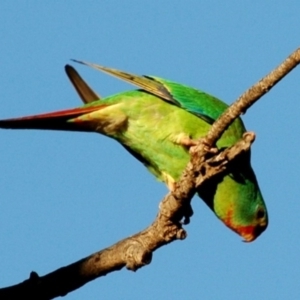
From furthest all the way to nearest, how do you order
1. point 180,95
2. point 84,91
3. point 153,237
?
point 84,91, point 180,95, point 153,237

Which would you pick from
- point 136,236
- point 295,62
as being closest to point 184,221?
point 136,236

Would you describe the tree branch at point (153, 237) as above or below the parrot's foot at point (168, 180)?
below

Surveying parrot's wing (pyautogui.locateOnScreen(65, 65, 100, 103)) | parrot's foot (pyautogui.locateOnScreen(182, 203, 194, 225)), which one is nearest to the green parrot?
parrot's wing (pyautogui.locateOnScreen(65, 65, 100, 103))

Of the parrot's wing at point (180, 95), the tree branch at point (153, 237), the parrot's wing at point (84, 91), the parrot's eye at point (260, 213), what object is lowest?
the tree branch at point (153, 237)

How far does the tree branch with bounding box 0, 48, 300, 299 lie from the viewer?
4.24 metres

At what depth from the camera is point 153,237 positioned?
4.57m

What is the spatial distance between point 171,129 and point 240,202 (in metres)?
0.97

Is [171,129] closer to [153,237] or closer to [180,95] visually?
[180,95]

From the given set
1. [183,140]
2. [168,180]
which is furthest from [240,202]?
[183,140]

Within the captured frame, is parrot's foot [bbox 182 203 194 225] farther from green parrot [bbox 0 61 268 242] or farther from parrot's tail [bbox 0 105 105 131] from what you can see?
parrot's tail [bbox 0 105 105 131]

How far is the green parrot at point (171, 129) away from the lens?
610 centimetres

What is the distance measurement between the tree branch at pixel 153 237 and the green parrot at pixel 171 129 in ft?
4.60

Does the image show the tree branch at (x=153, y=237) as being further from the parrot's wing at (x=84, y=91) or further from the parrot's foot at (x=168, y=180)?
the parrot's wing at (x=84, y=91)

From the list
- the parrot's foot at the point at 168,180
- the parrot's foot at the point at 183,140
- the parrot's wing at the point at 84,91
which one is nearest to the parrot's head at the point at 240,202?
the parrot's foot at the point at 168,180
